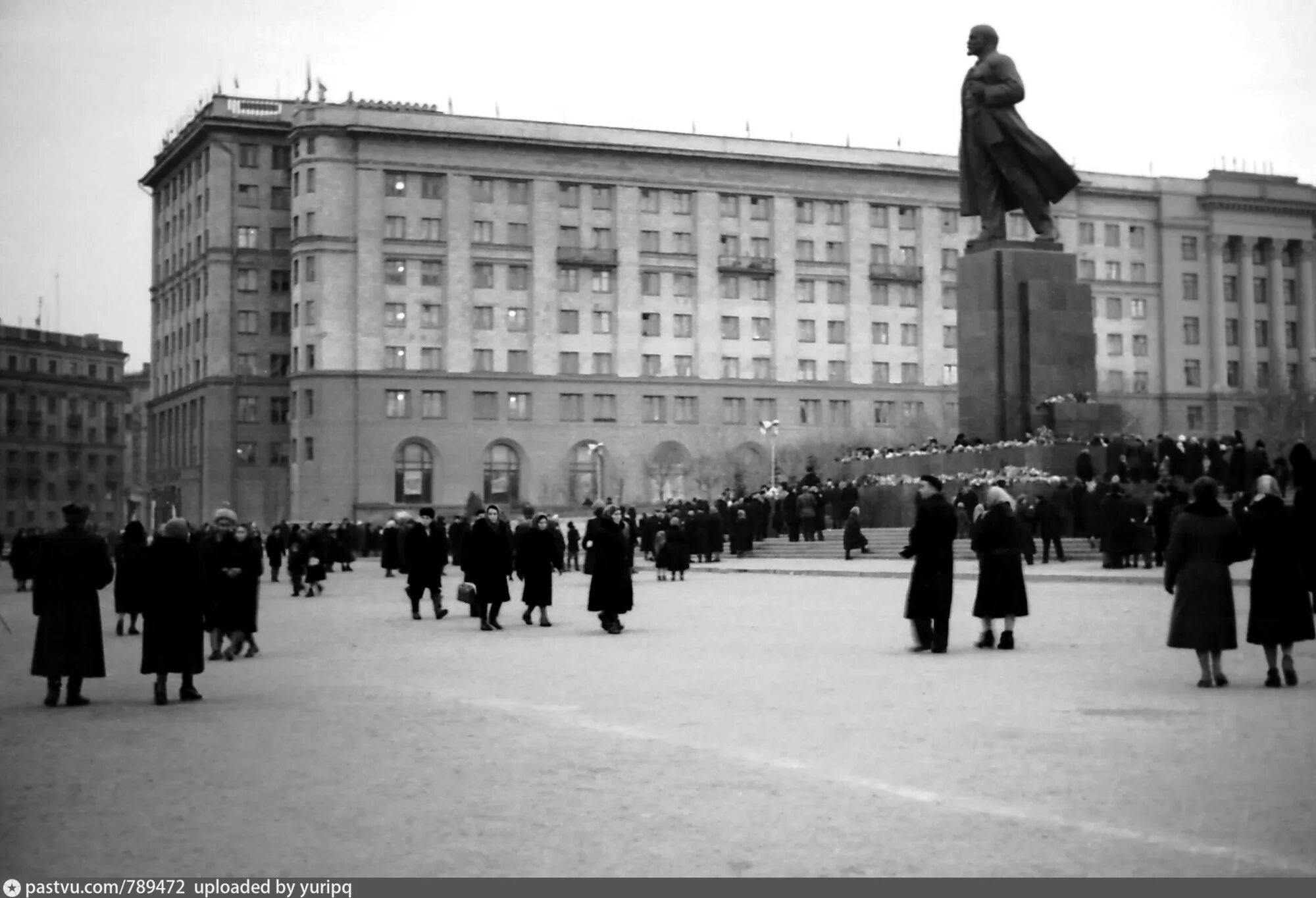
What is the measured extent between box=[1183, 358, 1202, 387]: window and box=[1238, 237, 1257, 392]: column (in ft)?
8.55

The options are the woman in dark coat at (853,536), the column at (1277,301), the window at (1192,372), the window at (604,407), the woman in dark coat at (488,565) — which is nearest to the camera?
the woman in dark coat at (488,565)

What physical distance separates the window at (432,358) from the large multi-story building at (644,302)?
0.19 metres

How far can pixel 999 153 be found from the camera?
4003 cm

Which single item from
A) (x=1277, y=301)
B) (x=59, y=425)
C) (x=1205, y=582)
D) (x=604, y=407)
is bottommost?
(x=1205, y=582)

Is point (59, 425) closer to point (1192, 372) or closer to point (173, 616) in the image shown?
point (173, 616)

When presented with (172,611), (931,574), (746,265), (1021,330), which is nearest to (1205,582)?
(931,574)

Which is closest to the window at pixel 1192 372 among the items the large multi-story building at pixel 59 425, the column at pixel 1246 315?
the column at pixel 1246 315

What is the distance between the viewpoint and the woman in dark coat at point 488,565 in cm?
2362

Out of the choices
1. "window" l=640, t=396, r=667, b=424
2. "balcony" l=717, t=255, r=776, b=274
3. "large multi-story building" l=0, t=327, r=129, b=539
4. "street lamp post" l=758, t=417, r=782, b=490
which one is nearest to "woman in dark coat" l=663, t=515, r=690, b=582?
"large multi-story building" l=0, t=327, r=129, b=539

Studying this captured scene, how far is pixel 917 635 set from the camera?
1795 centimetres

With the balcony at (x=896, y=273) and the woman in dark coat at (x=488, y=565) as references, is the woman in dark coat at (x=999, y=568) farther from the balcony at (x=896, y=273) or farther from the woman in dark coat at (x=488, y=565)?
the balcony at (x=896, y=273)

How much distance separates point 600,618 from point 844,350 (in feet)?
282

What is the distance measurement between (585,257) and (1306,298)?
49465 mm
